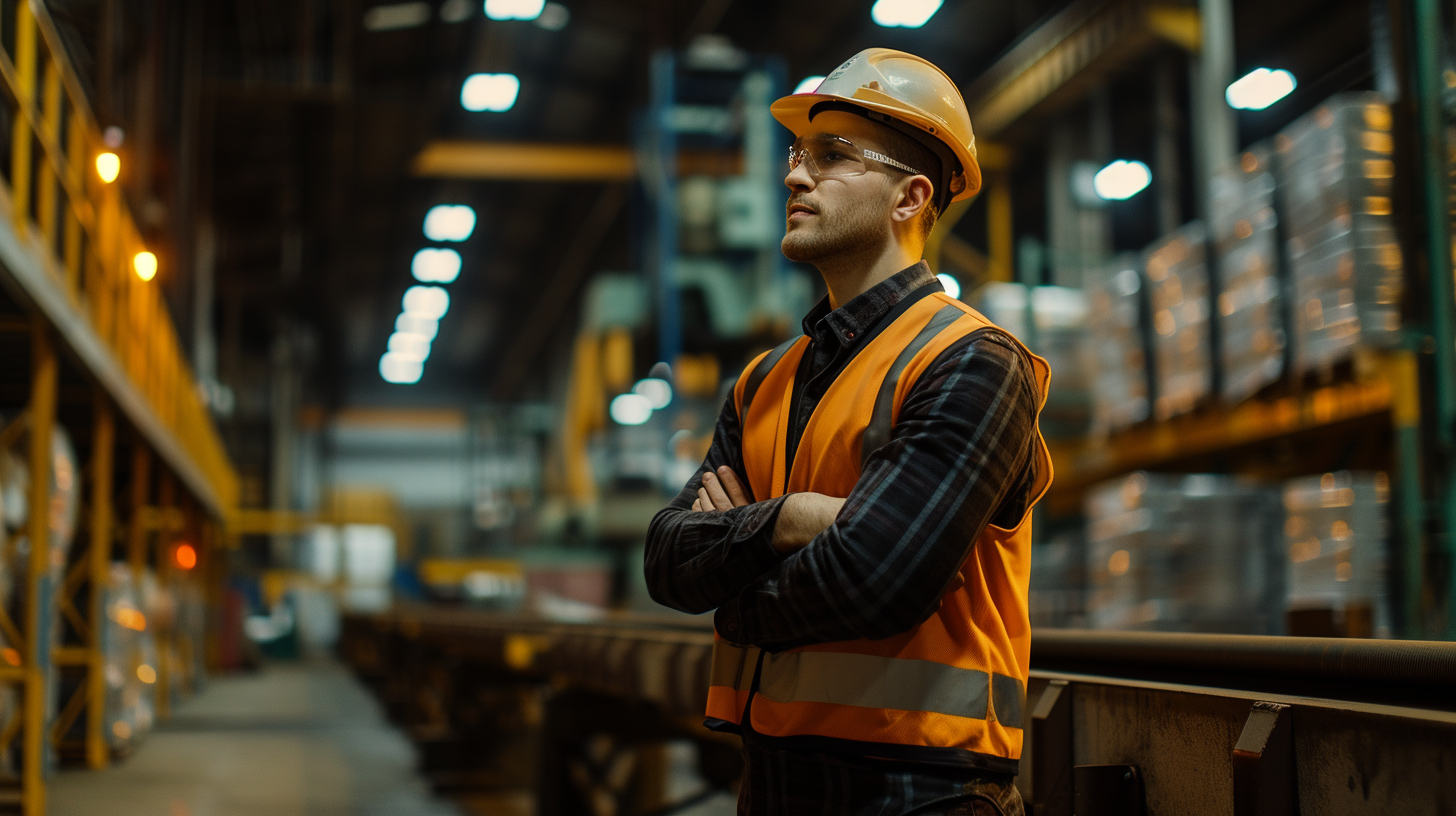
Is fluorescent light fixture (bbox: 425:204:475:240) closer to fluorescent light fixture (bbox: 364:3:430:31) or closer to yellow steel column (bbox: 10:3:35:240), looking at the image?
fluorescent light fixture (bbox: 364:3:430:31)

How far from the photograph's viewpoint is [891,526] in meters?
1.77

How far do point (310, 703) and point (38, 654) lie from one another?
10052 millimetres

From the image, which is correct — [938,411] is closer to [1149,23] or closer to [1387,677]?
[1387,677]

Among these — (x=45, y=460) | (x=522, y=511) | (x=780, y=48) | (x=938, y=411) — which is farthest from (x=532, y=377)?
(x=938, y=411)

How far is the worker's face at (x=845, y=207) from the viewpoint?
6.85 feet

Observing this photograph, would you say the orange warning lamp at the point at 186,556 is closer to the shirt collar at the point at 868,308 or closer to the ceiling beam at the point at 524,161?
the ceiling beam at the point at 524,161

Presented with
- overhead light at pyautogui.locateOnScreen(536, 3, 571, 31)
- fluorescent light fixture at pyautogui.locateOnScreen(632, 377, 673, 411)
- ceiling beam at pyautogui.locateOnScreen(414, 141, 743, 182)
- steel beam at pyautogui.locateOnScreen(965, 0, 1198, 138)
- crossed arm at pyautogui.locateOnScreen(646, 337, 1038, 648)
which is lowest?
crossed arm at pyautogui.locateOnScreen(646, 337, 1038, 648)

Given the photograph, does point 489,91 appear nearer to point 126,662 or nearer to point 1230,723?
point 126,662

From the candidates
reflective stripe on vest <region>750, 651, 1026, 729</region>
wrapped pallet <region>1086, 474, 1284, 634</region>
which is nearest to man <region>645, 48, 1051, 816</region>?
reflective stripe on vest <region>750, 651, 1026, 729</region>

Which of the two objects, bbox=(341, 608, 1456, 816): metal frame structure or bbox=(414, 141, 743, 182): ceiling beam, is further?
bbox=(414, 141, 743, 182): ceiling beam

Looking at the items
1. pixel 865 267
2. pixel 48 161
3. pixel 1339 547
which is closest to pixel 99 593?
pixel 48 161

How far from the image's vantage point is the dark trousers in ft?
5.95

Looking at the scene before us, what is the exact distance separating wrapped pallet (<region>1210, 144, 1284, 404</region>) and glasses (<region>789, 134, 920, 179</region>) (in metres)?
5.95

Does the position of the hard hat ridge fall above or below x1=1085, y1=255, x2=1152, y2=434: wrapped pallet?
below
